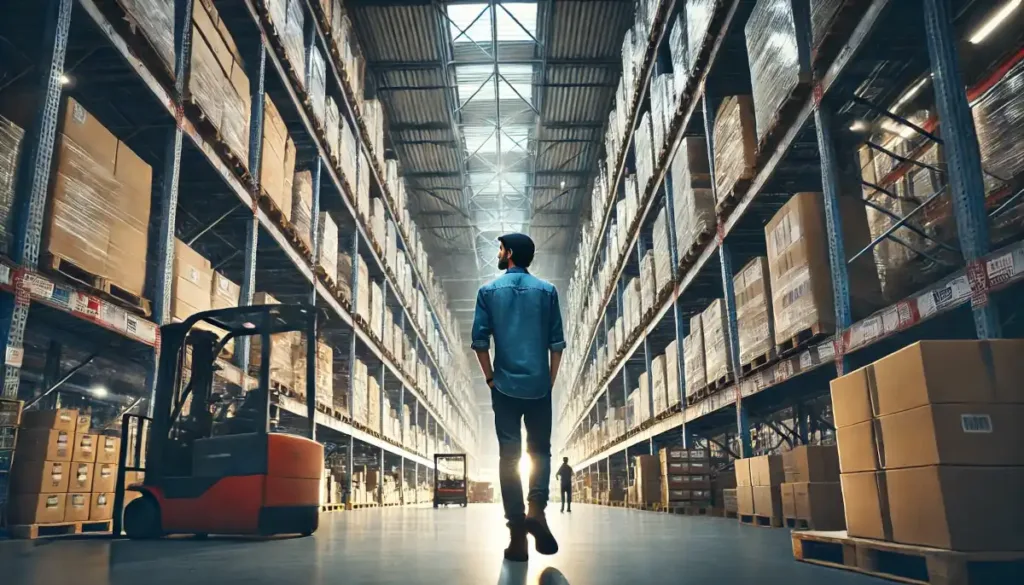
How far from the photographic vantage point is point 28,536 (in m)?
4.68

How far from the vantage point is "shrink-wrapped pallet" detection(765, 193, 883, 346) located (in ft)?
16.7

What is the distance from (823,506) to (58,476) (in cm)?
560

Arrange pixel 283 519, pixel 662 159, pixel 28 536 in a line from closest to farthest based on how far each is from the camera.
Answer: pixel 28 536, pixel 283 519, pixel 662 159

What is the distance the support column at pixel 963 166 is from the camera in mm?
A: 3416

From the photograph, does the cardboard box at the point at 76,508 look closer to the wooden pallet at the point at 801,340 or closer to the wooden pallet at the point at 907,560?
the wooden pallet at the point at 907,560

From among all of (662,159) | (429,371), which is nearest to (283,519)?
(662,159)

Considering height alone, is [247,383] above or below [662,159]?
below

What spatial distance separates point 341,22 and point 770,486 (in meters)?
9.81

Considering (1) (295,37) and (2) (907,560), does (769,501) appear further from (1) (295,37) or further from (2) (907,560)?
(1) (295,37)

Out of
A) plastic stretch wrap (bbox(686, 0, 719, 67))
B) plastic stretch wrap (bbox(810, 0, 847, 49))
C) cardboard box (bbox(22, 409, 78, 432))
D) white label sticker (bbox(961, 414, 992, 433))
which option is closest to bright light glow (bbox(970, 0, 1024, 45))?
plastic stretch wrap (bbox(810, 0, 847, 49))

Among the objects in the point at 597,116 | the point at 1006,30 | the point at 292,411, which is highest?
the point at 597,116

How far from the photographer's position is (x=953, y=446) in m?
2.48

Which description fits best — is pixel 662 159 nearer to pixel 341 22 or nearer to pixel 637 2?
pixel 637 2

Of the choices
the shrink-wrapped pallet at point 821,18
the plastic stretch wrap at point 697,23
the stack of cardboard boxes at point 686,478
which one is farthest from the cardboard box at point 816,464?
the plastic stretch wrap at point 697,23
